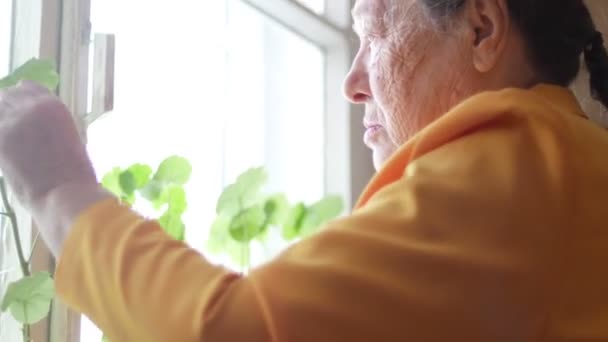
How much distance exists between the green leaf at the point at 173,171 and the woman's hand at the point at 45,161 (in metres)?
0.29

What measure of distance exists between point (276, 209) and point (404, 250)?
65 cm

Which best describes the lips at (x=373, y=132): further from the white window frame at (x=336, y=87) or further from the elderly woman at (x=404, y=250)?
the white window frame at (x=336, y=87)

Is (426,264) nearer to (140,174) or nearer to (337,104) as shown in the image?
(140,174)

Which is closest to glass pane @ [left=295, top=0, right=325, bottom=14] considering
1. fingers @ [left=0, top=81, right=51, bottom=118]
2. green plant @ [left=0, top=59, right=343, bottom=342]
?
green plant @ [left=0, top=59, right=343, bottom=342]

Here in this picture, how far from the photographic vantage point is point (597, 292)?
0.67 metres

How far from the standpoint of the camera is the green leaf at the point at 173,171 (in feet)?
3.48

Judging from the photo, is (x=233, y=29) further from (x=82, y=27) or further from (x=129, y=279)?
(x=129, y=279)

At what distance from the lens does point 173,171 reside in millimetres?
1066

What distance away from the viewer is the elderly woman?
23.7 inches

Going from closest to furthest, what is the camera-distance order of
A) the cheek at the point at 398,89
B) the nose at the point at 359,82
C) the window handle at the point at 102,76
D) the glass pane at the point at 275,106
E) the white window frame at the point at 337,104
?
the cheek at the point at 398,89 → the nose at the point at 359,82 → the window handle at the point at 102,76 → the glass pane at the point at 275,106 → the white window frame at the point at 337,104

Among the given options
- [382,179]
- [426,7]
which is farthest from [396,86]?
[382,179]

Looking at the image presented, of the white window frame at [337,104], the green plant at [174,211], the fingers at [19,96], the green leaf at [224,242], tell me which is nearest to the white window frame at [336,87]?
the white window frame at [337,104]

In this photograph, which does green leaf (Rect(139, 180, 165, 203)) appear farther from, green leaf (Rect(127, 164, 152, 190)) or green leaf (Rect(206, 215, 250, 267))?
green leaf (Rect(206, 215, 250, 267))

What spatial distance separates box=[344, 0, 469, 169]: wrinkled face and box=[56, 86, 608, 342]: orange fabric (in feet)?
0.57
